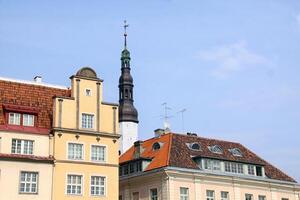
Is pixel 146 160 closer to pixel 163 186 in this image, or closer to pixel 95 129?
pixel 163 186

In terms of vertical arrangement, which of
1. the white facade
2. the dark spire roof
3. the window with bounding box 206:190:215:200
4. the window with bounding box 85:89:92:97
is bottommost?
the window with bounding box 206:190:215:200

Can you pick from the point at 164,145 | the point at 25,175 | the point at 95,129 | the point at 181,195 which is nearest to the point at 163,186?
the point at 181,195

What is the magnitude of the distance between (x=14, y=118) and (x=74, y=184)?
834 cm

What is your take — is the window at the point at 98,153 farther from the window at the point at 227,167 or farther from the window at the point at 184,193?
the window at the point at 227,167

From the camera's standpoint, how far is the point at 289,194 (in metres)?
70.3

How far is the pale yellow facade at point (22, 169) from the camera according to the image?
4725 cm

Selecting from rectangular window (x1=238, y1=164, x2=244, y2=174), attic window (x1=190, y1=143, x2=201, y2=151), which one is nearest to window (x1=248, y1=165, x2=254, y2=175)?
rectangular window (x1=238, y1=164, x2=244, y2=174)

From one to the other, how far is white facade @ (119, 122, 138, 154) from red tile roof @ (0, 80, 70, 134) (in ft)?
154

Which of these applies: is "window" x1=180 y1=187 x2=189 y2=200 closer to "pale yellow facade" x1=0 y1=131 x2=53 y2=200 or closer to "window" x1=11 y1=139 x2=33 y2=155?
"pale yellow facade" x1=0 y1=131 x2=53 y2=200

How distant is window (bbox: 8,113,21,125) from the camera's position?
163 feet

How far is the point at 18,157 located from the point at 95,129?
27.8 ft

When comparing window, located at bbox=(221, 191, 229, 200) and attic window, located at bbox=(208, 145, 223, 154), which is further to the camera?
attic window, located at bbox=(208, 145, 223, 154)

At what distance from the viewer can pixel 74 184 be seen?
50.6 meters

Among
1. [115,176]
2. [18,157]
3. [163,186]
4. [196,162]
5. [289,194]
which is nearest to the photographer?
[18,157]
